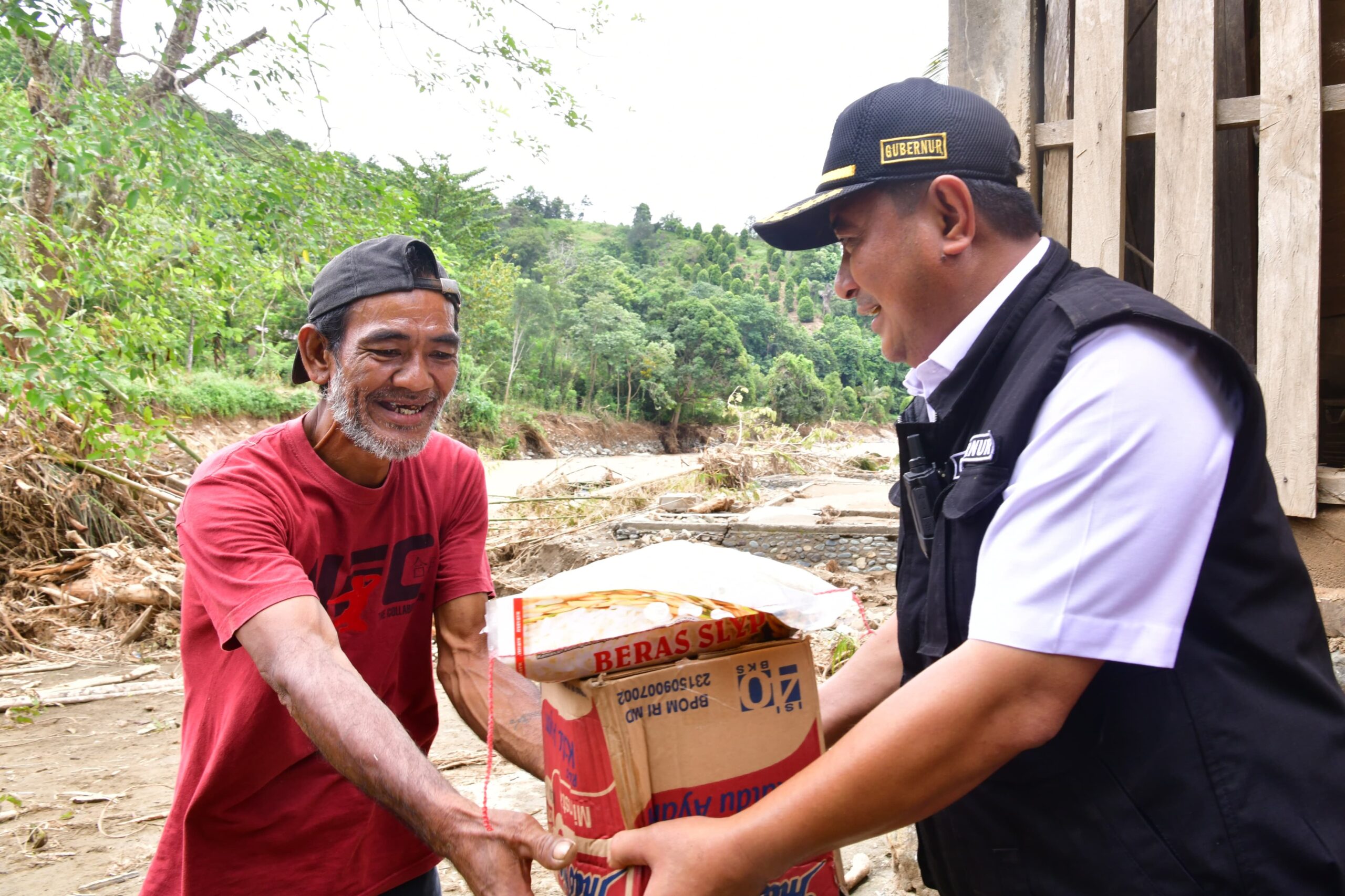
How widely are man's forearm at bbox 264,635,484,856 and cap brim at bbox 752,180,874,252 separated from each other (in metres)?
1.17

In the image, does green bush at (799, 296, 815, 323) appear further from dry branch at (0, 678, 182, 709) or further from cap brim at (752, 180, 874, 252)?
cap brim at (752, 180, 874, 252)

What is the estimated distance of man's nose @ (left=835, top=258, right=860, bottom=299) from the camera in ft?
5.23

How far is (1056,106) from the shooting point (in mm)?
2998

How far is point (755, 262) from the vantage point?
110 metres

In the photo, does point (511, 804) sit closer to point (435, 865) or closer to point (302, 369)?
point (435, 865)

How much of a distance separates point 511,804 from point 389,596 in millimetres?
2206

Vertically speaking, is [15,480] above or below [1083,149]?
below

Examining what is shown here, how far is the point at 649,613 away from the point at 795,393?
4578cm

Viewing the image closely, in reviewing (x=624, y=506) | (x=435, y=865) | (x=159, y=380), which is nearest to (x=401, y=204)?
(x=159, y=380)

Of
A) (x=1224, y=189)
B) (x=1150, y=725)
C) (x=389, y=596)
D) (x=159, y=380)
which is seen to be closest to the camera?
(x=1150, y=725)

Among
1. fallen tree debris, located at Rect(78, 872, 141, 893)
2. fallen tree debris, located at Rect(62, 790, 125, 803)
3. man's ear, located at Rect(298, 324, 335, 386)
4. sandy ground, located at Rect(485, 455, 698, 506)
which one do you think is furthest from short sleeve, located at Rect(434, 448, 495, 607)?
sandy ground, located at Rect(485, 455, 698, 506)

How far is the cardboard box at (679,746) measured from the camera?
1289mm

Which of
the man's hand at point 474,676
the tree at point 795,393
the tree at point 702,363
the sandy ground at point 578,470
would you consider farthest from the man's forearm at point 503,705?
the tree at point 795,393

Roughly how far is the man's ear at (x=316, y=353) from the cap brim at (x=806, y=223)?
103cm
